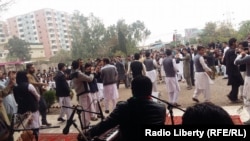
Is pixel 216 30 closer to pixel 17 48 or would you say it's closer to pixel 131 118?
pixel 17 48

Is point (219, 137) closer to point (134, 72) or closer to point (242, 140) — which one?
point (242, 140)

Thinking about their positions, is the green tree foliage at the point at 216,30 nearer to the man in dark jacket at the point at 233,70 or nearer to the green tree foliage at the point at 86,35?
the green tree foliage at the point at 86,35

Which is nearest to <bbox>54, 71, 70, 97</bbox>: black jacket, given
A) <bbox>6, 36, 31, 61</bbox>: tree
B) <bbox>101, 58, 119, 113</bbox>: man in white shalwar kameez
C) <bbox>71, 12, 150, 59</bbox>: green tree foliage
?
<bbox>101, 58, 119, 113</bbox>: man in white shalwar kameez

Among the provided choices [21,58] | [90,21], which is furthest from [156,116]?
[21,58]

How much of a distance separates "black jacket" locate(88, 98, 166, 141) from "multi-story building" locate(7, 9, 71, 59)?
104 meters

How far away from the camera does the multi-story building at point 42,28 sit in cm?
10862

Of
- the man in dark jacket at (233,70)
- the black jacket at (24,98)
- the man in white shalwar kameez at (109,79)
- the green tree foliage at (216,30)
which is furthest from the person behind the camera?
the green tree foliage at (216,30)

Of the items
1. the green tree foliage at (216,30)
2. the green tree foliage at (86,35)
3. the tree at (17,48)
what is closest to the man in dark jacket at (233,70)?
the green tree foliage at (216,30)

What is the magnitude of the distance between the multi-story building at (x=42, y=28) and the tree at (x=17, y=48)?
1550 inches

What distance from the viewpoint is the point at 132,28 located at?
53531 millimetres

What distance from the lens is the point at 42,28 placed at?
110312 millimetres

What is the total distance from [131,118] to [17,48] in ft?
211

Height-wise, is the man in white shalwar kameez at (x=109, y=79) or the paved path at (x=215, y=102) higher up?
the man in white shalwar kameez at (x=109, y=79)

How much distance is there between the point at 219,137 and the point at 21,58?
66771 mm
